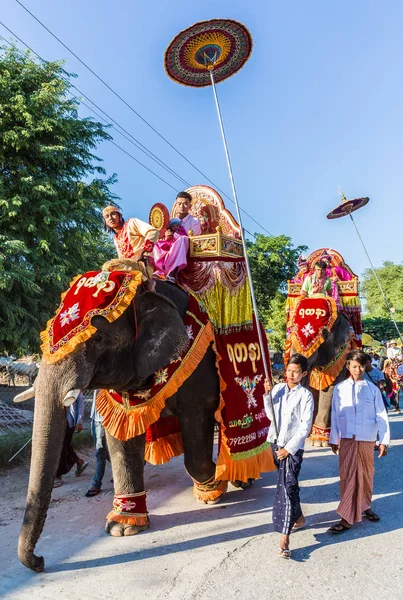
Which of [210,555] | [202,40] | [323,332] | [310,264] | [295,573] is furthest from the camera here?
[310,264]

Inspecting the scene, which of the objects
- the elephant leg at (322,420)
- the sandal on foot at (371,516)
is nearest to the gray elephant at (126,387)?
the sandal on foot at (371,516)

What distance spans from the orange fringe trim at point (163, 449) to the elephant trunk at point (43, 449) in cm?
182

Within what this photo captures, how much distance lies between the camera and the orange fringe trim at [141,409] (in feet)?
12.7

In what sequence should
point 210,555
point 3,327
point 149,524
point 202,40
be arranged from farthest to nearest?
point 3,327 → point 202,40 → point 149,524 → point 210,555

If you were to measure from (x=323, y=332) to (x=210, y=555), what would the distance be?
14.4 ft

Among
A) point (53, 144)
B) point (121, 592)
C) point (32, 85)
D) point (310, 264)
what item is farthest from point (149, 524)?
point (32, 85)

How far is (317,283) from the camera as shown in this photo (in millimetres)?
8227

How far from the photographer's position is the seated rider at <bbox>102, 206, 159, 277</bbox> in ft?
13.3

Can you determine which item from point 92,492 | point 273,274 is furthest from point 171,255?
point 273,274

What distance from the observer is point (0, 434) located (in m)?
7.54

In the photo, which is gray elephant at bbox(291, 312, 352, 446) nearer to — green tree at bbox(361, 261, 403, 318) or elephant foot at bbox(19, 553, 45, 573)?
elephant foot at bbox(19, 553, 45, 573)

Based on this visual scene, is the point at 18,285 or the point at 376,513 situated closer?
the point at 376,513

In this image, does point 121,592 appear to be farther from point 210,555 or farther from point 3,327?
point 3,327

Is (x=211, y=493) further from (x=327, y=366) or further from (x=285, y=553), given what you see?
(x=327, y=366)
